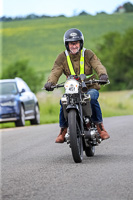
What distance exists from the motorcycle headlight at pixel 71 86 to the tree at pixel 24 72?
64237 millimetres

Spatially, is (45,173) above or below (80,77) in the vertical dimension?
below

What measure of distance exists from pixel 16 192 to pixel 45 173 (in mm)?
1441

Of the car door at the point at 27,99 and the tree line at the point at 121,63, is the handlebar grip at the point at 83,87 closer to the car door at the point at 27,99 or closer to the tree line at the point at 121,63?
the car door at the point at 27,99

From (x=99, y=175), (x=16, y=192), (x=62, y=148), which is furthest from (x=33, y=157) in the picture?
(x=16, y=192)

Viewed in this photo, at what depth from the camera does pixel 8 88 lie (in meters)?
21.6

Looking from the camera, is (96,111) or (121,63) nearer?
(96,111)

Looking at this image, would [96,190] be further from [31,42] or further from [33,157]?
[31,42]

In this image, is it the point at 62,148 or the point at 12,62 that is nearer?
the point at 62,148

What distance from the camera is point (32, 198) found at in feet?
20.0

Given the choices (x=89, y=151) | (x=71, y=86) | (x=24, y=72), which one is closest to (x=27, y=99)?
(x=89, y=151)

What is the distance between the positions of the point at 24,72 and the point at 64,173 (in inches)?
2669

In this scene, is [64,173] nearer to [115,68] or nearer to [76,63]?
[76,63]

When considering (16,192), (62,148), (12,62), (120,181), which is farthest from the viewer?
(12,62)

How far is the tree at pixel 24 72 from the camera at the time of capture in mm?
73675
